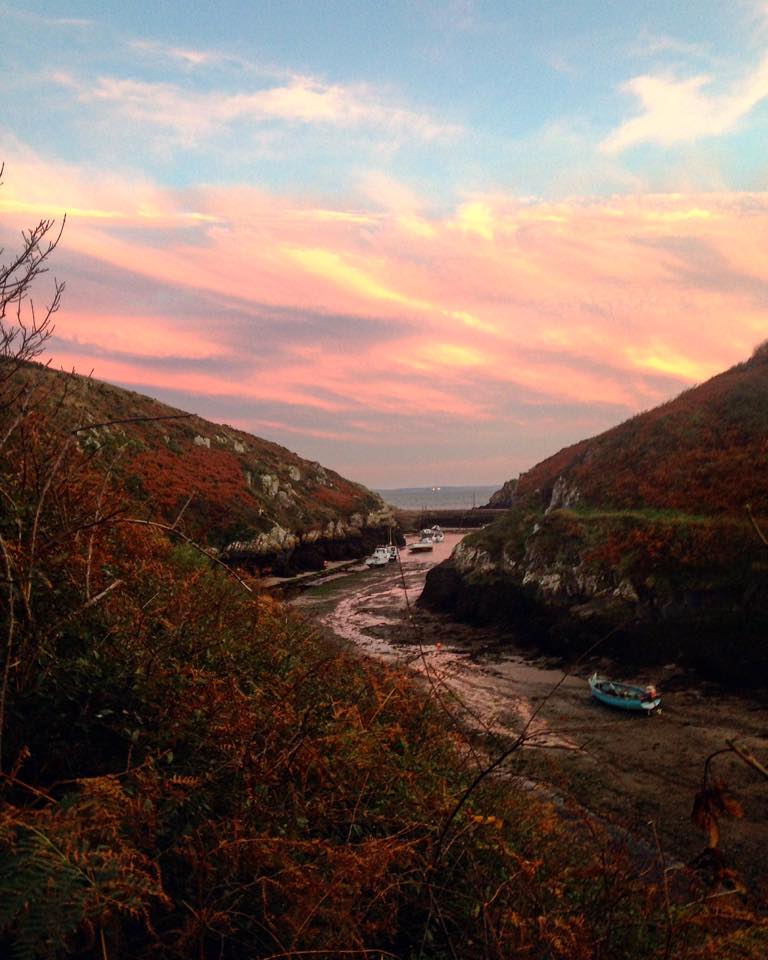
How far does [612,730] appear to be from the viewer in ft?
65.0

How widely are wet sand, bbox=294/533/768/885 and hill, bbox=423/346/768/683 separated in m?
1.87

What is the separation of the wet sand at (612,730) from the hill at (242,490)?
15843mm

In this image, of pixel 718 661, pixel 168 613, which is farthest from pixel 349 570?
pixel 168 613

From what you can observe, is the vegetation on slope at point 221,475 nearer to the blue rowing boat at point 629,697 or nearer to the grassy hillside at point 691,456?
the blue rowing boat at point 629,697

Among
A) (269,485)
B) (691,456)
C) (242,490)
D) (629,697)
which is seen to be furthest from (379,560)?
(629,697)

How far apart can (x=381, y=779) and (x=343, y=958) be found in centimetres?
172

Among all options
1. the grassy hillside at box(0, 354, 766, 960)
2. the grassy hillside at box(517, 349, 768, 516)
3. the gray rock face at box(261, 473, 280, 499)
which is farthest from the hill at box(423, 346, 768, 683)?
the gray rock face at box(261, 473, 280, 499)

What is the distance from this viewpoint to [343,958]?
3281mm

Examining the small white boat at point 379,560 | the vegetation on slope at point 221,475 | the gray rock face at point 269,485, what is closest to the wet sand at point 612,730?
the vegetation on slope at point 221,475

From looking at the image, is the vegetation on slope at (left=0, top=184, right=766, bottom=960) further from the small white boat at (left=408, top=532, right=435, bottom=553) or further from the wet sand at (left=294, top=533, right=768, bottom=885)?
the small white boat at (left=408, top=532, right=435, bottom=553)

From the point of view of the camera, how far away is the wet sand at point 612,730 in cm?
1334

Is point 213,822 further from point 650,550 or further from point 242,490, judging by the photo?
point 242,490

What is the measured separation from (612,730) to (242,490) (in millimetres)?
44013

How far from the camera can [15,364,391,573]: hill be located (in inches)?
1842
